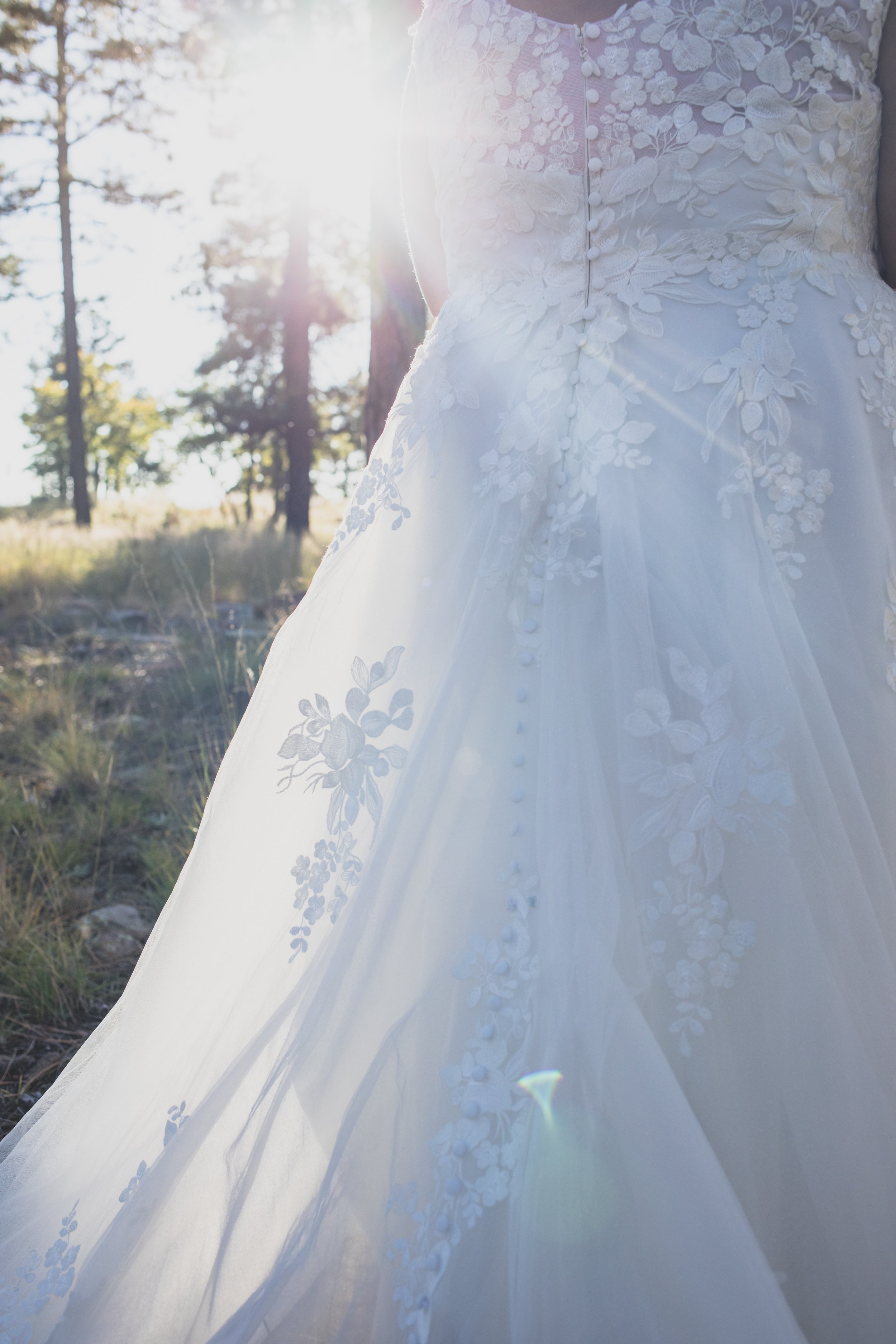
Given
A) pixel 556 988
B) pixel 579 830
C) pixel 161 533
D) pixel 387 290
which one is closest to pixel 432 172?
pixel 579 830

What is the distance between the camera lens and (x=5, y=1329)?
118 cm

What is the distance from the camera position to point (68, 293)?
44.7ft

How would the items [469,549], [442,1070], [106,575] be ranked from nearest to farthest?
[442,1070] < [469,549] < [106,575]

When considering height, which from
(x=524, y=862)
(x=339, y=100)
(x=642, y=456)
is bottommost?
(x=524, y=862)

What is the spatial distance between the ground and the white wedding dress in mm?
801

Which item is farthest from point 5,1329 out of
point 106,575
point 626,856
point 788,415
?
point 106,575

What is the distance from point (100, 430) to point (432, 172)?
3995cm

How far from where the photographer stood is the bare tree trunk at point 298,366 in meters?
11.0

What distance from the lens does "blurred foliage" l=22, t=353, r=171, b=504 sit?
32594 millimetres

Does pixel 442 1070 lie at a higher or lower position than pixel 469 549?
lower

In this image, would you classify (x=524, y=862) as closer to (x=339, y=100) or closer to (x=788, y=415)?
(x=788, y=415)

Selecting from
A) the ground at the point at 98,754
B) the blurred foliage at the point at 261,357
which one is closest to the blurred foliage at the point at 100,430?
the blurred foliage at the point at 261,357

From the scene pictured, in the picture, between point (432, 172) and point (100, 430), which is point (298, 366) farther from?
point (100, 430)

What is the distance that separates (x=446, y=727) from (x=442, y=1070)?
0.46 metres
